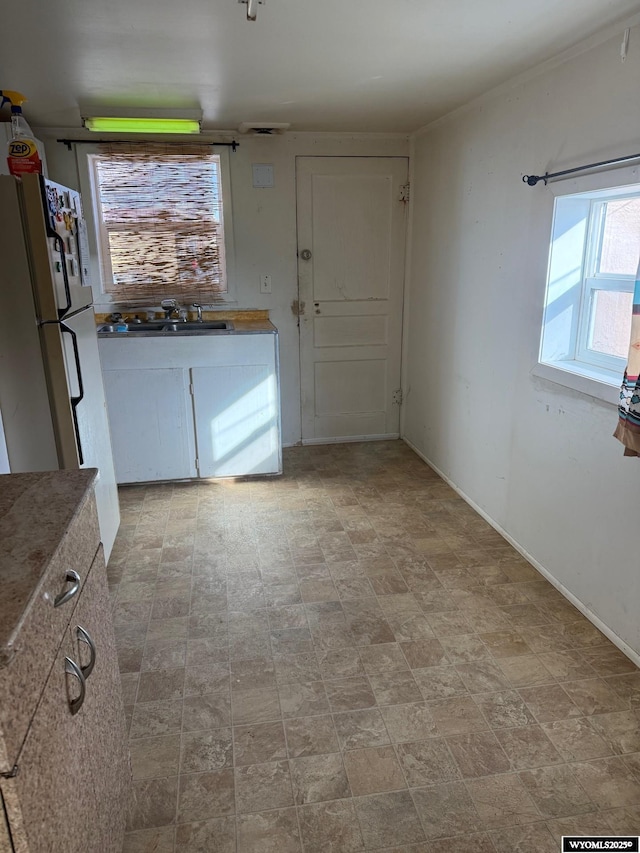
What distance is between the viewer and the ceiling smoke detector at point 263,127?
3.72 m

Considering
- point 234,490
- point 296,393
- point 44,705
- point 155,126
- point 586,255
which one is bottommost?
point 234,490

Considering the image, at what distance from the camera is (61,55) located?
2383 mm

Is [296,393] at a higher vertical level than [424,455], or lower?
higher

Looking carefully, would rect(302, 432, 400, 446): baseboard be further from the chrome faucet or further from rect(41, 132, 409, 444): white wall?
the chrome faucet

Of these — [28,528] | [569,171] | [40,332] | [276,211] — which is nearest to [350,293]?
[276,211]

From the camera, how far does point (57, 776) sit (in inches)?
40.1

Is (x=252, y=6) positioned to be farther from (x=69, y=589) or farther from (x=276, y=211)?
(x=276, y=211)

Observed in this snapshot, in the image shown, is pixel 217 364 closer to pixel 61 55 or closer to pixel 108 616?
pixel 61 55

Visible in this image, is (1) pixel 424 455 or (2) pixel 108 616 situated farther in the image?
(1) pixel 424 455

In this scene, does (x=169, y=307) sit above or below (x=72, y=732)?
above

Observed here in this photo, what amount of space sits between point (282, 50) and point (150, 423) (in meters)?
2.21

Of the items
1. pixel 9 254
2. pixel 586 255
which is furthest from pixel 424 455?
pixel 9 254

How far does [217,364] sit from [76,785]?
281 centimetres

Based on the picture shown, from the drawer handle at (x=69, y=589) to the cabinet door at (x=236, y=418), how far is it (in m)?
2.59
